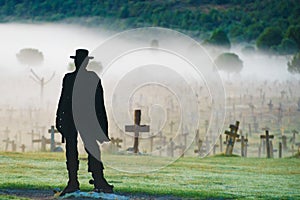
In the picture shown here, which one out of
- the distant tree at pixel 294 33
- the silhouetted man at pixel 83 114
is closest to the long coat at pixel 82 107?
the silhouetted man at pixel 83 114

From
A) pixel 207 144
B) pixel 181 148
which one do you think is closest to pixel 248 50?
pixel 207 144

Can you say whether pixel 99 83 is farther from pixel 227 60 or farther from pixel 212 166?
pixel 227 60

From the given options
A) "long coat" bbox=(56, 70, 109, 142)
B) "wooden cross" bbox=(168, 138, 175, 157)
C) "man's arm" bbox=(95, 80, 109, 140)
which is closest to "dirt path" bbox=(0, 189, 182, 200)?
"long coat" bbox=(56, 70, 109, 142)

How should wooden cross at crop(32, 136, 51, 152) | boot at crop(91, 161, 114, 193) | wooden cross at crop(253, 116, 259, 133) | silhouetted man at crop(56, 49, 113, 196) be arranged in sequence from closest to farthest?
1. silhouetted man at crop(56, 49, 113, 196)
2. boot at crop(91, 161, 114, 193)
3. wooden cross at crop(32, 136, 51, 152)
4. wooden cross at crop(253, 116, 259, 133)

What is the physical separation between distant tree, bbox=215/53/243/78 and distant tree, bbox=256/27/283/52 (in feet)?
4.75

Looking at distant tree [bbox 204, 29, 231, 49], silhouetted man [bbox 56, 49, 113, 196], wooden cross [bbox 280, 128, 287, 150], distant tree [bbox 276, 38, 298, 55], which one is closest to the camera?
silhouetted man [bbox 56, 49, 113, 196]

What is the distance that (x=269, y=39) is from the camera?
3219 cm

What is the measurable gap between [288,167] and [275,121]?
523cm

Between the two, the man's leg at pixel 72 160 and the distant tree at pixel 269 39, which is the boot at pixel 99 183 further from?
the distant tree at pixel 269 39

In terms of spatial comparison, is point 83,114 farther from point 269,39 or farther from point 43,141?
point 269,39

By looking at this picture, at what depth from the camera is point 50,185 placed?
17.1 meters

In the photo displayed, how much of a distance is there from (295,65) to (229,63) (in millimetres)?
2592

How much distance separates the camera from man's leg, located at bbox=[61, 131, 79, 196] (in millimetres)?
13320

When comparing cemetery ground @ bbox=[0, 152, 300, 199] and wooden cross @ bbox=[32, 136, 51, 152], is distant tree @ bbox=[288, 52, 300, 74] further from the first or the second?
wooden cross @ bbox=[32, 136, 51, 152]
